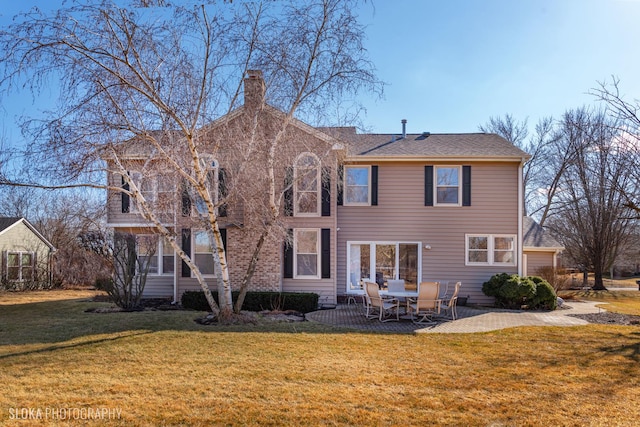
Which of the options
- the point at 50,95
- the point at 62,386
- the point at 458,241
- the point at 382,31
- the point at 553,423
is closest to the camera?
the point at 553,423

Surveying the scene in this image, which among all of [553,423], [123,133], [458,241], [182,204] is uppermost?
[123,133]

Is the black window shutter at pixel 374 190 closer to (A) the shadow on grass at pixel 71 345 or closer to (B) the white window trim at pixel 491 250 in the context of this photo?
(B) the white window trim at pixel 491 250

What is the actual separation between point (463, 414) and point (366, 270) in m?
11.2

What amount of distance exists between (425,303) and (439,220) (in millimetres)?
5382

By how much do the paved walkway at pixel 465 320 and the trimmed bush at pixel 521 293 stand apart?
515 millimetres

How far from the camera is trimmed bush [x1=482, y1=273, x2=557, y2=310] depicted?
555 inches

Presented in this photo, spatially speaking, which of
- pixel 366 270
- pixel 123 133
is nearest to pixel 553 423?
pixel 123 133

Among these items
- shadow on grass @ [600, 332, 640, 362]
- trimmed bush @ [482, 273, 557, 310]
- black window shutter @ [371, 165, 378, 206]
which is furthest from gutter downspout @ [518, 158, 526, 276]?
shadow on grass @ [600, 332, 640, 362]

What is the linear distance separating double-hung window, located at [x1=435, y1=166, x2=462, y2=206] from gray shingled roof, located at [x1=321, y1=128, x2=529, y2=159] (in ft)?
2.33

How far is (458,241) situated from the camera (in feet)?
51.6

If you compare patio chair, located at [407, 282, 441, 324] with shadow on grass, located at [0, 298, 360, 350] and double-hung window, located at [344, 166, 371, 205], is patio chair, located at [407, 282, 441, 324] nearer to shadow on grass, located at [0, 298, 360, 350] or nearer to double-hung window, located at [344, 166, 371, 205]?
shadow on grass, located at [0, 298, 360, 350]

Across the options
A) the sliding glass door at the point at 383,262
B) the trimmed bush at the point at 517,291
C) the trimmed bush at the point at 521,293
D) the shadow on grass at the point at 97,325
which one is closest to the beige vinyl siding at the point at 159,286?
the shadow on grass at the point at 97,325

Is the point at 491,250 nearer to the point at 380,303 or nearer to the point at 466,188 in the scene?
the point at 466,188

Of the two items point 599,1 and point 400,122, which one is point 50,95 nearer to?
point 599,1
